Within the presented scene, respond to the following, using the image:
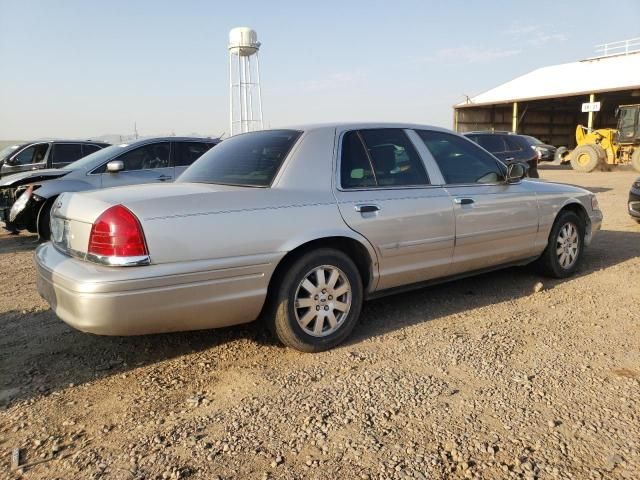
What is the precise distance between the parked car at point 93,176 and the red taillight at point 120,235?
4.05 m

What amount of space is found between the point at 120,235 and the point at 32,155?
11.4 metres

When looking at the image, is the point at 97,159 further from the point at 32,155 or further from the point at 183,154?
the point at 32,155

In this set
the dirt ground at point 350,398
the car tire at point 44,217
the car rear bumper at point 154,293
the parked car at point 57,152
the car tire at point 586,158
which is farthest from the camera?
the car tire at point 586,158

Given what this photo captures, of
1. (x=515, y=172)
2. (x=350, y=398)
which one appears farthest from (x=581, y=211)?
(x=350, y=398)

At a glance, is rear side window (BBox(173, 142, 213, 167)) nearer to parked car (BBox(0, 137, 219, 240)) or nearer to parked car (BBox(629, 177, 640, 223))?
parked car (BBox(0, 137, 219, 240))

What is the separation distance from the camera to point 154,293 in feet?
9.36

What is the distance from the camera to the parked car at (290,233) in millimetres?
2861

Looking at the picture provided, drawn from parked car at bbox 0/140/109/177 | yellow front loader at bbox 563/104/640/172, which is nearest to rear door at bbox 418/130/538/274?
parked car at bbox 0/140/109/177

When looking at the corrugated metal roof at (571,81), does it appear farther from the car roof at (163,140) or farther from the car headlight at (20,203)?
the car headlight at (20,203)

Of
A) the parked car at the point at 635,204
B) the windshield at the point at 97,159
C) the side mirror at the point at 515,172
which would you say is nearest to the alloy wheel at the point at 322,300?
the side mirror at the point at 515,172

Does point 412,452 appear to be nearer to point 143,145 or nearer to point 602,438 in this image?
point 602,438

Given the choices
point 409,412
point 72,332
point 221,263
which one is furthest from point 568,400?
point 72,332

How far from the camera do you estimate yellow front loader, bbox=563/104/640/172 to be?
19.8 meters

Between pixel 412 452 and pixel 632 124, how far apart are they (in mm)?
21571
